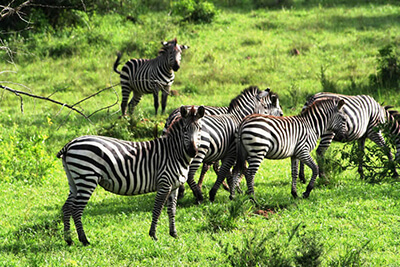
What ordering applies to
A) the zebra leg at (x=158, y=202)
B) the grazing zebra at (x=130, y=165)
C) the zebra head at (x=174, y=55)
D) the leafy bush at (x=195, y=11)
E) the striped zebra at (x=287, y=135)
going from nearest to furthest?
the grazing zebra at (x=130, y=165), the zebra leg at (x=158, y=202), the striped zebra at (x=287, y=135), the zebra head at (x=174, y=55), the leafy bush at (x=195, y=11)

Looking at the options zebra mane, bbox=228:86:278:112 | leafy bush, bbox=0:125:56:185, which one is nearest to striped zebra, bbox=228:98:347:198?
zebra mane, bbox=228:86:278:112

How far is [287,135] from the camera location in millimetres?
9602

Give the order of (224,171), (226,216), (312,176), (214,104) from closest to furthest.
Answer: (226,216) → (312,176) → (224,171) → (214,104)

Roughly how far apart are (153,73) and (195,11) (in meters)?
9.80

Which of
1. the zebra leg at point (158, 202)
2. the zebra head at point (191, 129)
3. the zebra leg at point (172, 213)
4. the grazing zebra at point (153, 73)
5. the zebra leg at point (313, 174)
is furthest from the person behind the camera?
the grazing zebra at point (153, 73)

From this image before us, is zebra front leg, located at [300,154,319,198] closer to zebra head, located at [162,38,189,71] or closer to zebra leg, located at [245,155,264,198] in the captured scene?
zebra leg, located at [245,155,264,198]

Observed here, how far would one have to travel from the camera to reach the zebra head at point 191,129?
7.48 meters

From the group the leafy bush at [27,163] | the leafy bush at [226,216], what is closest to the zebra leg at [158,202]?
the leafy bush at [226,216]

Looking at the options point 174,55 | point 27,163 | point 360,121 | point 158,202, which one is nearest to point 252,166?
point 158,202

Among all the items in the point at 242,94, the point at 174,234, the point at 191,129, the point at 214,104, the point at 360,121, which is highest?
the point at 191,129

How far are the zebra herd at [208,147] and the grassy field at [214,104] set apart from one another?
0.56 meters

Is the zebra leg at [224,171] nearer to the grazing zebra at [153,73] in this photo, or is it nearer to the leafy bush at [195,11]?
the grazing zebra at [153,73]

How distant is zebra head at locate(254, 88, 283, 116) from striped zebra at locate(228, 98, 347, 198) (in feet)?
3.63

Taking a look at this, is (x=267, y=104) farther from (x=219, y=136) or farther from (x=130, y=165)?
(x=130, y=165)
